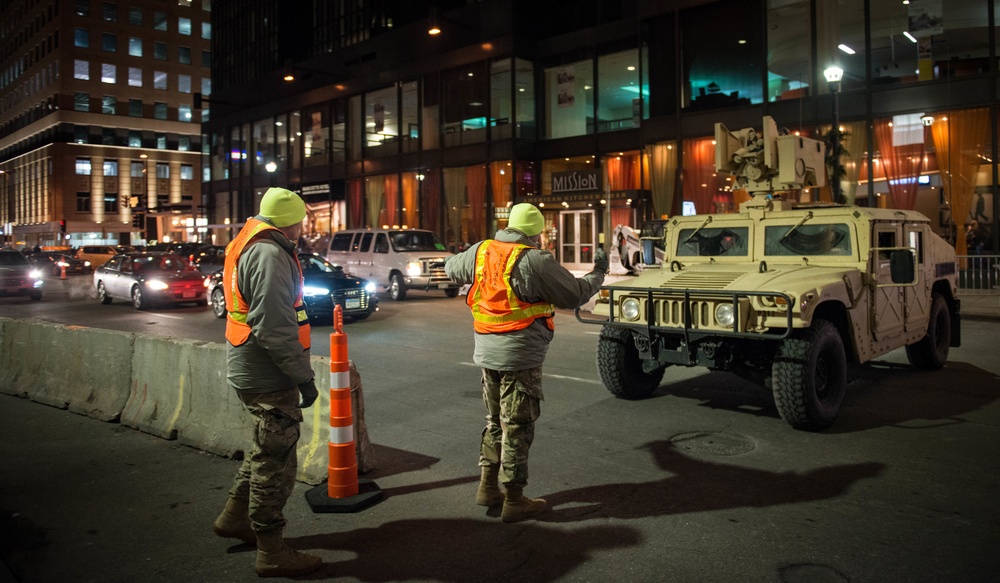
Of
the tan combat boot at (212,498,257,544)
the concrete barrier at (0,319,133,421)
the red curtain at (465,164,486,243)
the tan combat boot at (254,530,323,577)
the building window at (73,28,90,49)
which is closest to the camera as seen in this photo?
the tan combat boot at (254,530,323,577)

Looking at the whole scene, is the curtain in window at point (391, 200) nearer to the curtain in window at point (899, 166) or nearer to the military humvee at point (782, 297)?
the curtain in window at point (899, 166)

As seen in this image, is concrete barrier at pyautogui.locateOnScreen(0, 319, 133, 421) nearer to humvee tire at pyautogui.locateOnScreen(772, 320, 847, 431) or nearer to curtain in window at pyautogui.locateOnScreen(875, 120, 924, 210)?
humvee tire at pyautogui.locateOnScreen(772, 320, 847, 431)

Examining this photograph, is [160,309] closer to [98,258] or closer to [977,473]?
[977,473]

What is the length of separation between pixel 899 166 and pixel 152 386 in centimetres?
2192

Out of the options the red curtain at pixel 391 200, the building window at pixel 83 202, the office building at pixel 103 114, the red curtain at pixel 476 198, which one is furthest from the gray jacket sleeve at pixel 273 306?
the building window at pixel 83 202

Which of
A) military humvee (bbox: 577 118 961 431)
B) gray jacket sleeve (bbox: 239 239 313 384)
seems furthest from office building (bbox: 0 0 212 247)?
gray jacket sleeve (bbox: 239 239 313 384)

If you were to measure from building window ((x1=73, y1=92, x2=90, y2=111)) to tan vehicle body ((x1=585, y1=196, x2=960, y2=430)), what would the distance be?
9079cm

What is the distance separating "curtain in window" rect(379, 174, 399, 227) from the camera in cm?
3634

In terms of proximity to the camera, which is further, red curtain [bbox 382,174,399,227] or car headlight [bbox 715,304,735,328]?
red curtain [bbox 382,174,399,227]

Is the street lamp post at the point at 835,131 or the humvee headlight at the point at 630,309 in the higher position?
the street lamp post at the point at 835,131

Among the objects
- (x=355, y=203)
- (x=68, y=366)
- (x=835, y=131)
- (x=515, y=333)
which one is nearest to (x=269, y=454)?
(x=515, y=333)

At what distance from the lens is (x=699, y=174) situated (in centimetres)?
2544

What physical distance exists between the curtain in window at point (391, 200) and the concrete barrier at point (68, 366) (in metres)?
27.4

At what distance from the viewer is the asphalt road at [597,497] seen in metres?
4.06
